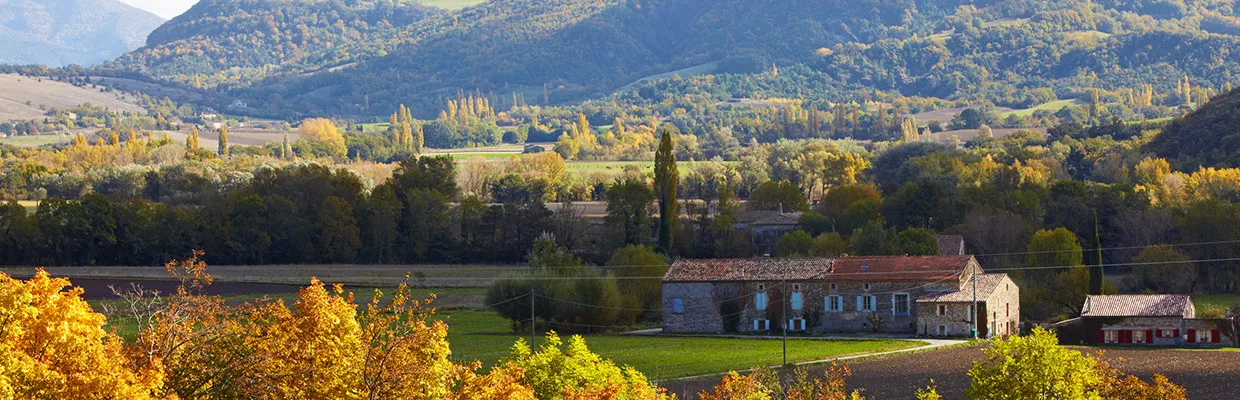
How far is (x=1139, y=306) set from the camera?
5709 centimetres

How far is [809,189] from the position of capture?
127 metres

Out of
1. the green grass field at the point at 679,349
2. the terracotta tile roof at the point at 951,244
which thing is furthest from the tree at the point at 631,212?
the green grass field at the point at 679,349

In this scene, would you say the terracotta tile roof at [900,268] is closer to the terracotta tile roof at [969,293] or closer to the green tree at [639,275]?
the terracotta tile roof at [969,293]

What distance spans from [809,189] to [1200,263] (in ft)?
188

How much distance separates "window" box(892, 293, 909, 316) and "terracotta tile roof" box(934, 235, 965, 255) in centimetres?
1512

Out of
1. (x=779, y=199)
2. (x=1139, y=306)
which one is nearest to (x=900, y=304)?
(x=1139, y=306)

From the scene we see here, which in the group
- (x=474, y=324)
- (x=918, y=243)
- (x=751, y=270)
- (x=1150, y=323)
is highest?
(x=918, y=243)

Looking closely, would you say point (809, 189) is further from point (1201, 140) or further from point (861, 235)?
point (861, 235)

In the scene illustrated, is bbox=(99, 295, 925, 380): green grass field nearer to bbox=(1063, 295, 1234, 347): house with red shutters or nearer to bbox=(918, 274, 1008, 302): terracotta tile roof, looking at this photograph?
bbox=(918, 274, 1008, 302): terracotta tile roof

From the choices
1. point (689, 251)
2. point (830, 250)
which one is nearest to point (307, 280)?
point (689, 251)

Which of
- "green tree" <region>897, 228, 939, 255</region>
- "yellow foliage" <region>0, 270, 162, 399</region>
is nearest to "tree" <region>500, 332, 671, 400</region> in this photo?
"yellow foliage" <region>0, 270, 162, 399</region>

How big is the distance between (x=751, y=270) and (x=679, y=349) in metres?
9.92

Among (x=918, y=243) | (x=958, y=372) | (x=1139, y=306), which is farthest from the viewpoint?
(x=918, y=243)

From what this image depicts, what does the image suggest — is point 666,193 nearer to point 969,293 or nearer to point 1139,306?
point 969,293
